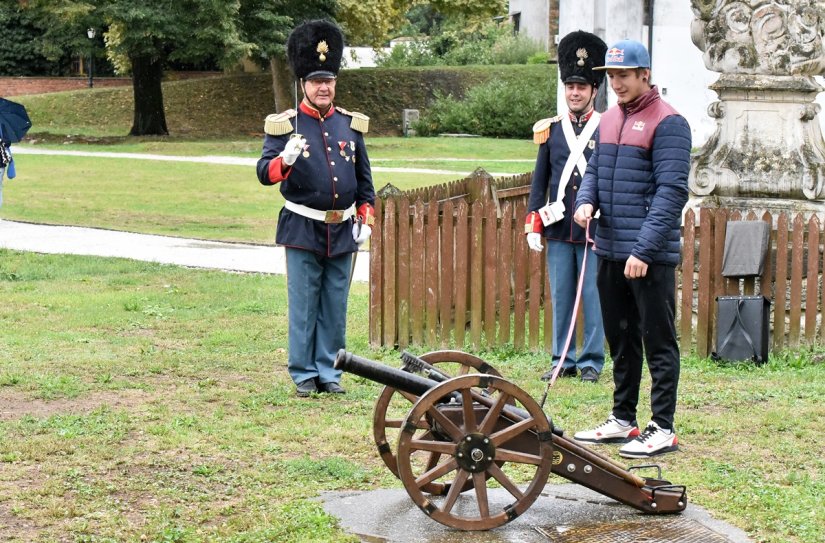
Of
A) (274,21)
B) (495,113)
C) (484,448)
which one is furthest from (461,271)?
(495,113)

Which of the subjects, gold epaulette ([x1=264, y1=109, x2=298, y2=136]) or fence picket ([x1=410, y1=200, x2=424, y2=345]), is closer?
gold epaulette ([x1=264, y1=109, x2=298, y2=136])

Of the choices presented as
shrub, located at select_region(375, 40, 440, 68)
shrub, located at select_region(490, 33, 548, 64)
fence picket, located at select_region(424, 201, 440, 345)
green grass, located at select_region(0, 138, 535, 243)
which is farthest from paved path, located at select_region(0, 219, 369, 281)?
shrub, located at select_region(375, 40, 440, 68)

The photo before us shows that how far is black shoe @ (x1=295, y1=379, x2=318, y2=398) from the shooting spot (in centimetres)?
795

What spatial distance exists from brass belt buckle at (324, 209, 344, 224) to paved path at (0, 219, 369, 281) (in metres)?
5.40

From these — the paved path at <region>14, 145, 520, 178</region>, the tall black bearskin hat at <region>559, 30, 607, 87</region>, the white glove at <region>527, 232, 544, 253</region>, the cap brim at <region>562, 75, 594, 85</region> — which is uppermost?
the tall black bearskin hat at <region>559, 30, 607, 87</region>

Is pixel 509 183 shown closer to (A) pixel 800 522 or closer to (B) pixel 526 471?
(B) pixel 526 471

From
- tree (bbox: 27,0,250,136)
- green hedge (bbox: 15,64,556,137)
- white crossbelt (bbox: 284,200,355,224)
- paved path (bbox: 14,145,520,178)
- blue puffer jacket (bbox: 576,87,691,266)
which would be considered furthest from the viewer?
green hedge (bbox: 15,64,556,137)

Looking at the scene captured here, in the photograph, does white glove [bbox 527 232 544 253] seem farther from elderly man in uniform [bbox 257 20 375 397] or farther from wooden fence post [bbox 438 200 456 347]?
wooden fence post [bbox 438 200 456 347]

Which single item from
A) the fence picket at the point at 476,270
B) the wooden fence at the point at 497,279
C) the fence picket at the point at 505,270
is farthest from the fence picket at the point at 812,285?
the fence picket at the point at 476,270

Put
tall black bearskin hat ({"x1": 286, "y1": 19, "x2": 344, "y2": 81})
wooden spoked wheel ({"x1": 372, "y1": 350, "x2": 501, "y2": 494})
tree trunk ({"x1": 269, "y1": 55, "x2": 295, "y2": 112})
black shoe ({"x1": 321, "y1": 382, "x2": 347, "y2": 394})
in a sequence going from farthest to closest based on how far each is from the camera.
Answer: tree trunk ({"x1": 269, "y1": 55, "x2": 295, "y2": 112})
black shoe ({"x1": 321, "y1": 382, "x2": 347, "y2": 394})
tall black bearskin hat ({"x1": 286, "y1": 19, "x2": 344, "y2": 81})
wooden spoked wheel ({"x1": 372, "y1": 350, "x2": 501, "y2": 494})

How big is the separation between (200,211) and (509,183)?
8798 mm

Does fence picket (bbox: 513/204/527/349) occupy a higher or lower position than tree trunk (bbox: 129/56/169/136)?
lower

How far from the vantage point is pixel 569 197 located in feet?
27.2

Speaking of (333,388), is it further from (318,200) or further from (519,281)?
(519,281)
